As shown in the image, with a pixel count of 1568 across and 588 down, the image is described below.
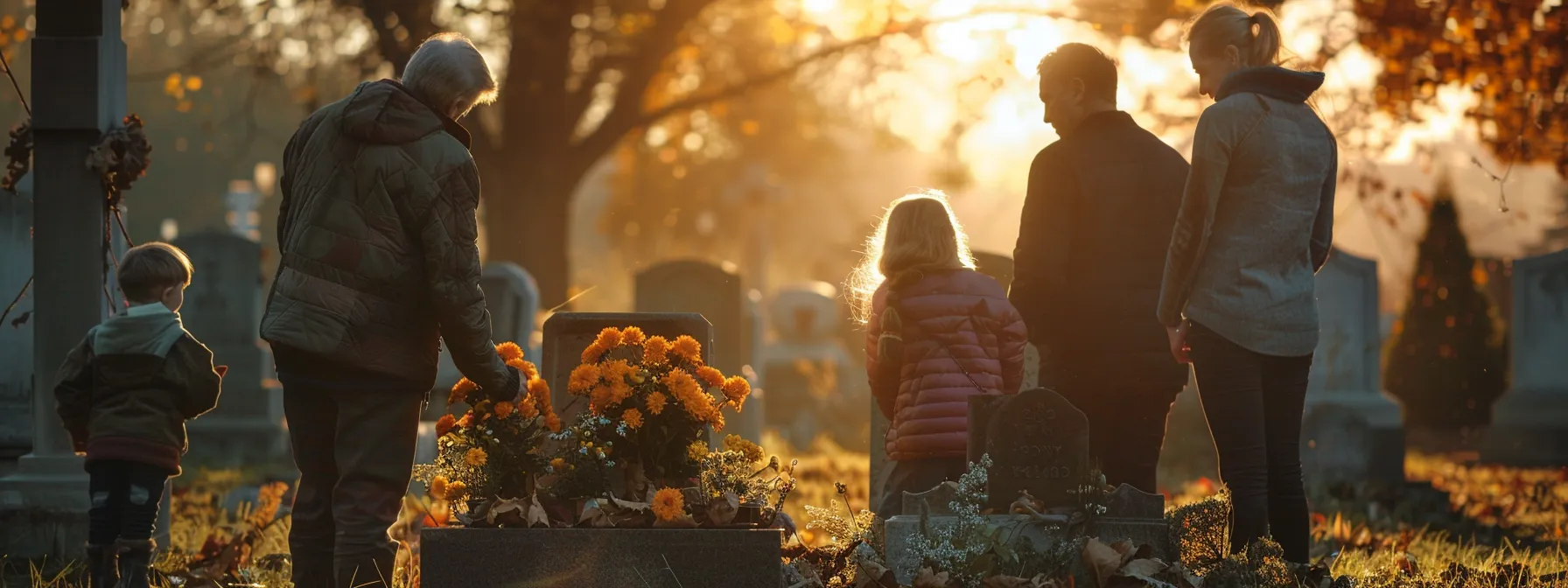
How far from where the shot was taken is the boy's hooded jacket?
201 inches

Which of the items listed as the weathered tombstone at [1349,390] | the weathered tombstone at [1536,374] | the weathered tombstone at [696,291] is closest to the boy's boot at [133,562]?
the weathered tombstone at [696,291]

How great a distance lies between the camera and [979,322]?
19.0ft

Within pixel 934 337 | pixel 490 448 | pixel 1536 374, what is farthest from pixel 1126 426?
pixel 1536 374

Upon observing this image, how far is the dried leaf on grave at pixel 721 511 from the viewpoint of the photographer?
4617 millimetres

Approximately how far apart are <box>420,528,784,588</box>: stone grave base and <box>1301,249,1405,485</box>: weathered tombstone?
878 cm

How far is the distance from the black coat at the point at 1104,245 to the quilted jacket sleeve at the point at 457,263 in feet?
6.45

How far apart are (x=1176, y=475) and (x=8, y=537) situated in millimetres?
8736

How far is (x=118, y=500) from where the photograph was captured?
16.8 ft

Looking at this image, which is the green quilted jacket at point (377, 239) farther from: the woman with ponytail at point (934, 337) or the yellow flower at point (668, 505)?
the woman with ponytail at point (934, 337)

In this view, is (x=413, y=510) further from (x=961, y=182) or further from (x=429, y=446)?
(x=961, y=182)

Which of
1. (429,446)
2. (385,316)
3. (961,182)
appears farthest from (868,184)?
(385,316)

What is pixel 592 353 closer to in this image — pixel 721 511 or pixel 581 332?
pixel 721 511

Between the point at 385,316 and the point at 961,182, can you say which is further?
the point at 961,182

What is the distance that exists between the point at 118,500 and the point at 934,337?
2745 millimetres
